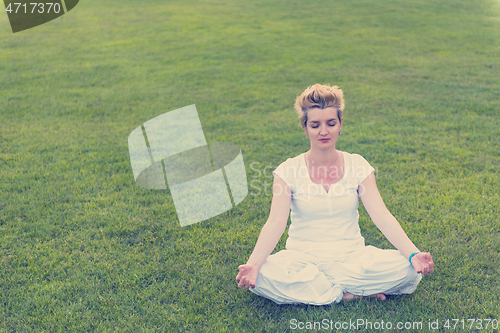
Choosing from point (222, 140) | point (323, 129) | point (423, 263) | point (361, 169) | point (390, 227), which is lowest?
point (222, 140)

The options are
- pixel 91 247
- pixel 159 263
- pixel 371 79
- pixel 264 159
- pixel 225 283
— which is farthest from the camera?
pixel 371 79

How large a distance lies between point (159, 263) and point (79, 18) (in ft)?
45.0

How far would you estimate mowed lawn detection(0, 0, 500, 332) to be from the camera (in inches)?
133

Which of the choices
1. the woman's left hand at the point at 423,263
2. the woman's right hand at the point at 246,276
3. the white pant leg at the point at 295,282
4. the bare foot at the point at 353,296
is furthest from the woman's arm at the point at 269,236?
the woman's left hand at the point at 423,263

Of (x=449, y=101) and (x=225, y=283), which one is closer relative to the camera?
(x=225, y=283)

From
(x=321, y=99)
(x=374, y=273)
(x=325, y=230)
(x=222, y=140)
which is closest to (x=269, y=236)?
(x=325, y=230)

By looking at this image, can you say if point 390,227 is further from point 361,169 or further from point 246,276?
point 246,276

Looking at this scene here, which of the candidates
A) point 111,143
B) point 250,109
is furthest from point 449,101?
point 111,143

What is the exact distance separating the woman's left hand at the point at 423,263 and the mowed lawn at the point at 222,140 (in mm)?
508

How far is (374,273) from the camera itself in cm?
315

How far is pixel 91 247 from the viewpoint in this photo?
165 inches

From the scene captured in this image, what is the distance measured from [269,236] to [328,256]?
21.2 inches

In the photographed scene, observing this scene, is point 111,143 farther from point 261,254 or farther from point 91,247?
point 261,254

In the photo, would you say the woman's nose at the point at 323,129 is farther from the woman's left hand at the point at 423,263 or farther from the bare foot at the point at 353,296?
the bare foot at the point at 353,296
